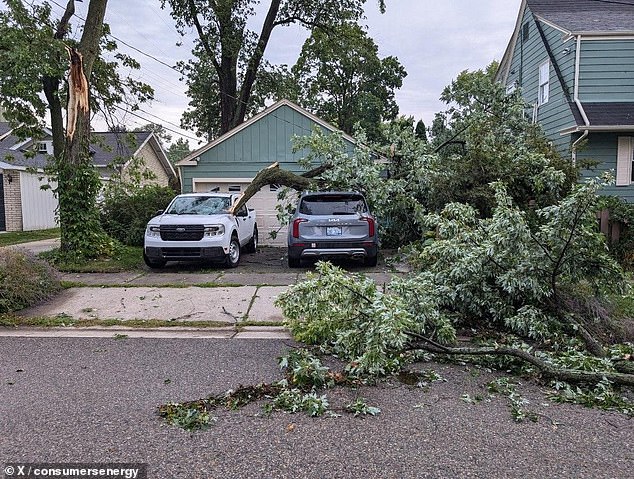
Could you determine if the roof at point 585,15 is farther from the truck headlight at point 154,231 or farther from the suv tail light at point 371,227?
the truck headlight at point 154,231

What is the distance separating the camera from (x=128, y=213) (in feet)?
45.5

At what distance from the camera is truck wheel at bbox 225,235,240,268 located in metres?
9.95

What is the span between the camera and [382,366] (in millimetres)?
4445

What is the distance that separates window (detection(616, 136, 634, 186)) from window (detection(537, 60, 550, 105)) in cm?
288

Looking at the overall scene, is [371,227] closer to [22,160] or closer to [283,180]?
[283,180]

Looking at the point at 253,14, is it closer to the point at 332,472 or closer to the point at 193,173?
the point at 193,173

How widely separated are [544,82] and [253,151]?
964cm

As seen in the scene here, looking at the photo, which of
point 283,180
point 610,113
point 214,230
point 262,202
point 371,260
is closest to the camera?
point 214,230

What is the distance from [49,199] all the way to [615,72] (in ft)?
78.3

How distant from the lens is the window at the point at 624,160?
13.0m

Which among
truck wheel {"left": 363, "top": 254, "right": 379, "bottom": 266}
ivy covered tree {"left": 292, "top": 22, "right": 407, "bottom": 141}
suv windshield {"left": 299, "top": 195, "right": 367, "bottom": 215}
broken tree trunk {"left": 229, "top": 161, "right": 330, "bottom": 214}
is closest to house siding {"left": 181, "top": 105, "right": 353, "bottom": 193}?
broken tree trunk {"left": 229, "top": 161, "right": 330, "bottom": 214}

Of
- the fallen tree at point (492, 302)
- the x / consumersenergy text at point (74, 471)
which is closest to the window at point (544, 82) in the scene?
the fallen tree at point (492, 302)

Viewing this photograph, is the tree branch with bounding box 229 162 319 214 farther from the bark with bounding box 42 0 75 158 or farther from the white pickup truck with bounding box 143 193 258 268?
the bark with bounding box 42 0 75 158

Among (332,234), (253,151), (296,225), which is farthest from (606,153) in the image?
(253,151)
